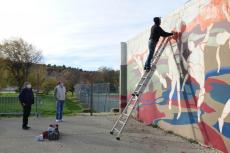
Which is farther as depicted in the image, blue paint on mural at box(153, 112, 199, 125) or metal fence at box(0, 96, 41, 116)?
metal fence at box(0, 96, 41, 116)

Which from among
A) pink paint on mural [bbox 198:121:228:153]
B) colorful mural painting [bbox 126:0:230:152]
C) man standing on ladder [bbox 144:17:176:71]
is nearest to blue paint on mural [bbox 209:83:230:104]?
colorful mural painting [bbox 126:0:230:152]

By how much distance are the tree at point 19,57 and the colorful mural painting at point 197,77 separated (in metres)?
64.9

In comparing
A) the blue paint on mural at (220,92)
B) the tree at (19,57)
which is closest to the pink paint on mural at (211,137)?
the blue paint on mural at (220,92)

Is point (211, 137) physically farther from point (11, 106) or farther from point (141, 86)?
point (11, 106)

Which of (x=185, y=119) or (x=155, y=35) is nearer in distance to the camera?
(x=185, y=119)

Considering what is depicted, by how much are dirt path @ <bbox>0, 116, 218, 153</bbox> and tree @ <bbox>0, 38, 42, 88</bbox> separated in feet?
211

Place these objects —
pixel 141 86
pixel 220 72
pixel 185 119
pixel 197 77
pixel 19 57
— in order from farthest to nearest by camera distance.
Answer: pixel 19 57
pixel 141 86
pixel 185 119
pixel 197 77
pixel 220 72

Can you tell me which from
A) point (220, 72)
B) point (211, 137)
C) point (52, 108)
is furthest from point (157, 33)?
point (52, 108)

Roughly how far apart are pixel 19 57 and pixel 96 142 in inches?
2739

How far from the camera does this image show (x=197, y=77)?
11.8 metres

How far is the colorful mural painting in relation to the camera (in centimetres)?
1032

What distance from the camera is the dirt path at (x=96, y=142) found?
10688 mm

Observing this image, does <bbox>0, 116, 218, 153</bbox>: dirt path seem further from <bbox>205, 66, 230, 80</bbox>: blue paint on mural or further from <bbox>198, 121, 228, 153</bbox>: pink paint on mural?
<bbox>205, 66, 230, 80</bbox>: blue paint on mural

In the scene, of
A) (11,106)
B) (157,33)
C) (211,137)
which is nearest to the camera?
(211,137)
